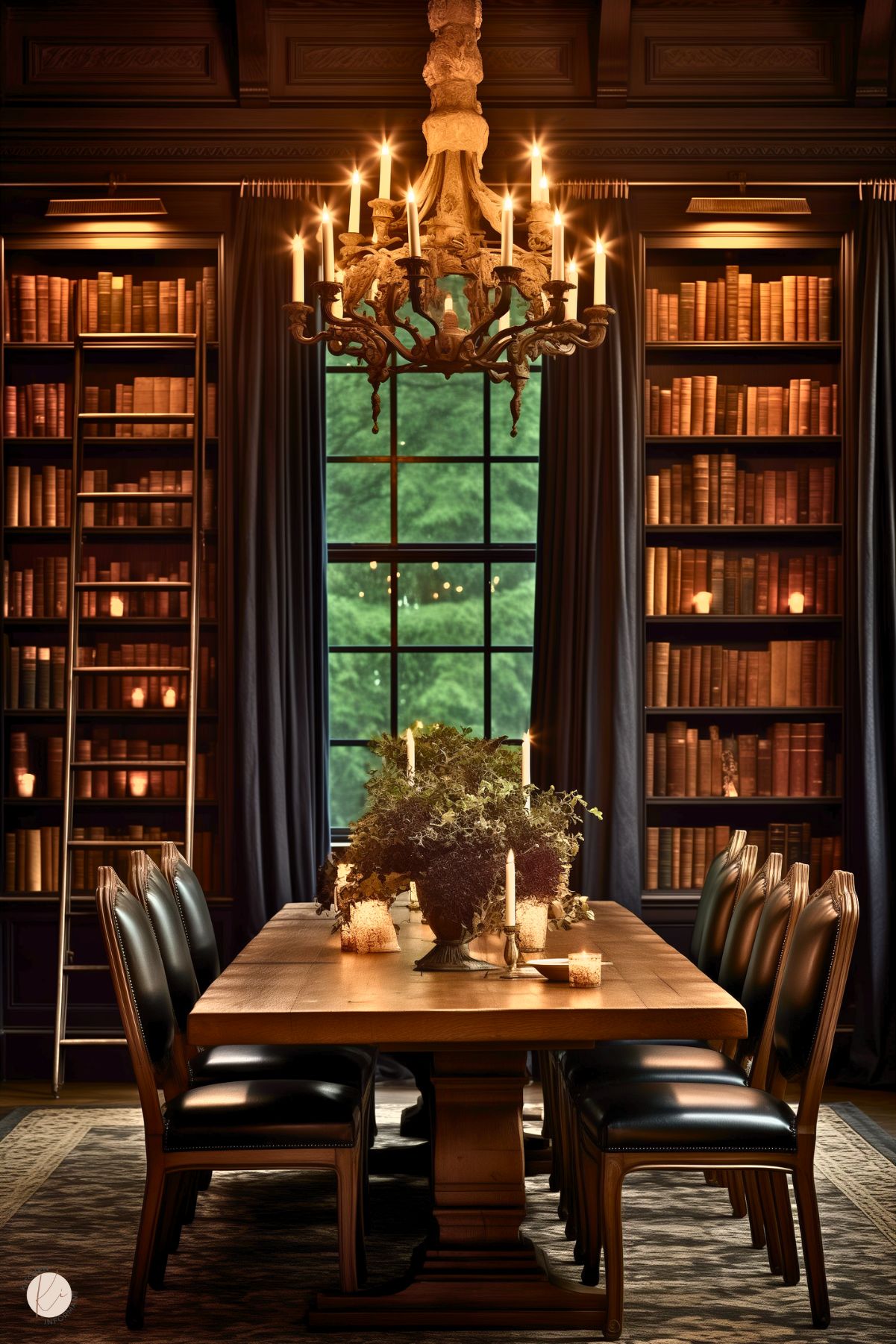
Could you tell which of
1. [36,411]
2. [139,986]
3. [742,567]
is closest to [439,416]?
[742,567]

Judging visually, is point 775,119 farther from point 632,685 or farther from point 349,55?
point 632,685

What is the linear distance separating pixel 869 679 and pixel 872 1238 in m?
2.57

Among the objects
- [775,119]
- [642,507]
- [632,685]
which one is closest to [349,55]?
[775,119]

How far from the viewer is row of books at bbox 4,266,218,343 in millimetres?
6180

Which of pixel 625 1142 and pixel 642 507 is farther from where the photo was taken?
pixel 642 507

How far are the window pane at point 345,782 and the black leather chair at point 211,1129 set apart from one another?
122 inches

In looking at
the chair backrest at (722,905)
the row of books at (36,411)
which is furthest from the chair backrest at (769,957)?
the row of books at (36,411)

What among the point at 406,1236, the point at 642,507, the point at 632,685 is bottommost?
the point at 406,1236

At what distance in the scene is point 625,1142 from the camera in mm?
3262

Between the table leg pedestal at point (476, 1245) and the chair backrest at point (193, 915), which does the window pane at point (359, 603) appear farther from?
the table leg pedestal at point (476, 1245)

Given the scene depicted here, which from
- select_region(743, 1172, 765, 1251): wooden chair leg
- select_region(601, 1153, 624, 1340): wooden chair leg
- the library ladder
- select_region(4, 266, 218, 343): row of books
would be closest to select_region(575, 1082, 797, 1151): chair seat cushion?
select_region(601, 1153, 624, 1340): wooden chair leg

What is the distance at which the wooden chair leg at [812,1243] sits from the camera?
329 centimetres

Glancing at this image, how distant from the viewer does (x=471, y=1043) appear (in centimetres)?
306

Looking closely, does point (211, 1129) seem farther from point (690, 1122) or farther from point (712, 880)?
point (712, 880)
